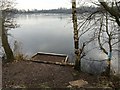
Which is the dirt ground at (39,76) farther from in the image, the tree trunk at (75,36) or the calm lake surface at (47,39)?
the calm lake surface at (47,39)

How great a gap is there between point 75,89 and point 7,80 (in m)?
2.36

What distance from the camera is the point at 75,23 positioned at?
23.6 feet

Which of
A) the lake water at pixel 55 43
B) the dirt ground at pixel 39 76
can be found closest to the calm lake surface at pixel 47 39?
the lake water at pixel 55 43

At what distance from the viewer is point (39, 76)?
672cm

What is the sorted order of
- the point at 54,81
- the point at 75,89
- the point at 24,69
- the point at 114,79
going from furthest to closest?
the point at 24,69 < the point at 114,79 < the point at 54,81 < the point at 75,89

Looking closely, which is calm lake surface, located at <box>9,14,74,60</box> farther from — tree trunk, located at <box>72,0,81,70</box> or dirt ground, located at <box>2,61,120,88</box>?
dirt ground, located at <box>2,61,120,88</box>

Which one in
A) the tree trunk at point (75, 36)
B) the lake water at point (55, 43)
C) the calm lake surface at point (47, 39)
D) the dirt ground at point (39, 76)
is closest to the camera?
the dirt ground at point (39, 76)

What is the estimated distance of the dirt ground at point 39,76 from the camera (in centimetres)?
596

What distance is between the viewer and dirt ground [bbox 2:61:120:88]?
5.96 metres

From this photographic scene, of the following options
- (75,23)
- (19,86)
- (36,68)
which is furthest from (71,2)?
(19,86)

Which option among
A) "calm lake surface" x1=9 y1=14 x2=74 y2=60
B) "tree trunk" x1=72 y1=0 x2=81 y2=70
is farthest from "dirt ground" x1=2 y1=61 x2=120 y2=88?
"calm lake surface" x1=9 y1=14 x2=74 y2=60

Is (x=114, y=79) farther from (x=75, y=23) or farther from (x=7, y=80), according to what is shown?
(x=7, y=80)

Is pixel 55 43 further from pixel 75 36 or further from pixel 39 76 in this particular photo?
pixel 39 76

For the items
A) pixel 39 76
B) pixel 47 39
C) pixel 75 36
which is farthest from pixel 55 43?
pixel 39 76
